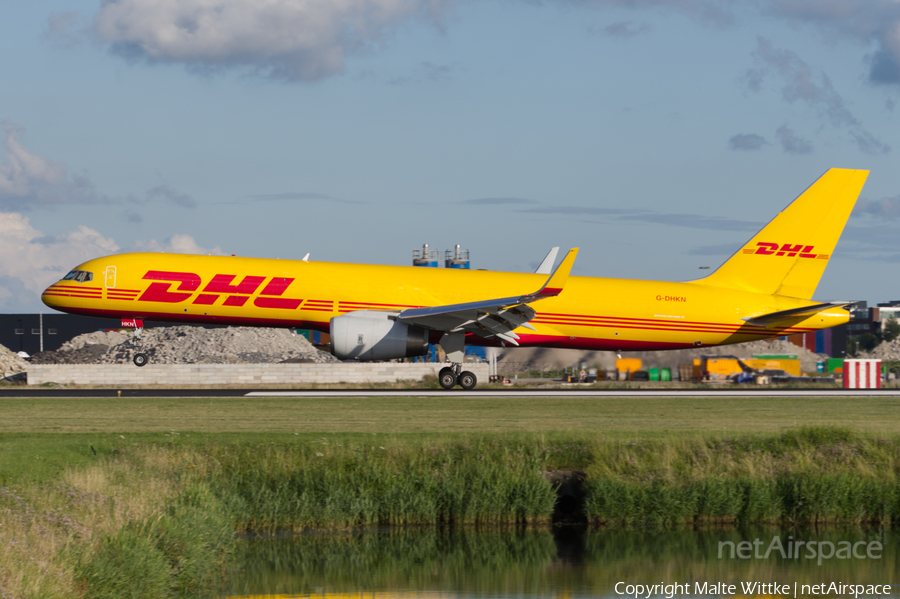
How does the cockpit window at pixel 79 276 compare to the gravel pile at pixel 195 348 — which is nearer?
the cockpit window at pixel 79 276

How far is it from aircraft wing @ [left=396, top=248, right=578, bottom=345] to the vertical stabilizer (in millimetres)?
9623

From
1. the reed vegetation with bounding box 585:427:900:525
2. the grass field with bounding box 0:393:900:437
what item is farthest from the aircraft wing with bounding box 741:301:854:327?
the reed vegetation with bounding box 585:427:900:525

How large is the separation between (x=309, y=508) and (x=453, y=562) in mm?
3286

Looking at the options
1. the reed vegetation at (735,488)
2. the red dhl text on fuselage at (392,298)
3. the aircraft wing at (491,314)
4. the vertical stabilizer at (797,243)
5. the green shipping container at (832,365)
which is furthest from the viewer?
the green shipping container at (832,365)

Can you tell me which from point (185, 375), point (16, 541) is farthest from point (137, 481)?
point (185, 375)

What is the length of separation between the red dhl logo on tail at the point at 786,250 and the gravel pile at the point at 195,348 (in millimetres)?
42506

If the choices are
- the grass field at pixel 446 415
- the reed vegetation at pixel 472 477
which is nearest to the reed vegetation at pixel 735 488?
the reed vegetation at pixel 472 477

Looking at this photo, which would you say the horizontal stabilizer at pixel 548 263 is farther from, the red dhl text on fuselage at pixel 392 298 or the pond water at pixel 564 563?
the pond water at pixel 564 563

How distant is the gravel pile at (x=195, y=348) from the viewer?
2820 inches

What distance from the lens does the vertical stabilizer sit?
3897 centimetres

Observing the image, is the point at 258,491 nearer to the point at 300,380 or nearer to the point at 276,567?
the point at 276,567

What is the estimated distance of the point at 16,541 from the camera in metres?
11.4

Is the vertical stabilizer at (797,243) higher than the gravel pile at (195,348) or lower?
higher

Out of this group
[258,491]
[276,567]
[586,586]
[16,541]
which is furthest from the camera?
[258,491]
